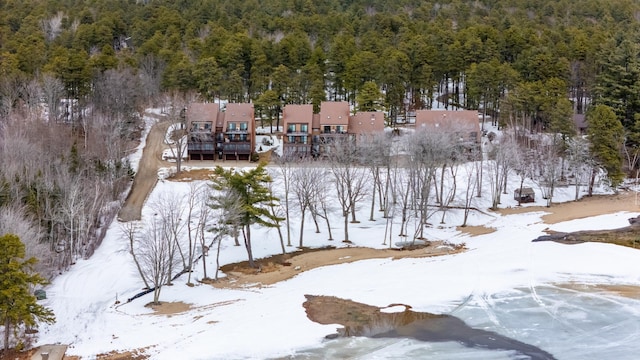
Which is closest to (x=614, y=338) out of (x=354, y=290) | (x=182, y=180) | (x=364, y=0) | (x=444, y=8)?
(x=354, y=290)

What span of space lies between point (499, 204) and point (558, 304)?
20861 mm

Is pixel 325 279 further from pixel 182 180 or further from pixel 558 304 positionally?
pixel 182 180

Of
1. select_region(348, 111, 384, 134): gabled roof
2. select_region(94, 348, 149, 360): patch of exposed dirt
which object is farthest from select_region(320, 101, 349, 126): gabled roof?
select_region(94, 348, 149, 360): patch of exposed dirt

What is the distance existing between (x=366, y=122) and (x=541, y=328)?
3289 cm

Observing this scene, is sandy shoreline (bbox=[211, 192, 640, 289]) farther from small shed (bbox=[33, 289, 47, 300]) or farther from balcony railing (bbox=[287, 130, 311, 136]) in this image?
balcony railing (bbox=[287, 130, 311, 136])

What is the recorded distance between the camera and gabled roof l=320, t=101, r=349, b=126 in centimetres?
5694

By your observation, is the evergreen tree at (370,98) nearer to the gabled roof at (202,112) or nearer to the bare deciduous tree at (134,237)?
the gabled roof at (202,112)

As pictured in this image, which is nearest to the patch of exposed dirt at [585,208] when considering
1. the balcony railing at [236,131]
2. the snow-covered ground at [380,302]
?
the snow-covered ground at [380,302]

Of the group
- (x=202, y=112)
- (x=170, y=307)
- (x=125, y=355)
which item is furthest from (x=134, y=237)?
(x=202, y=112)

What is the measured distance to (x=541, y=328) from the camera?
27375mm

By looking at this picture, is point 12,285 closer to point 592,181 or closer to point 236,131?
point 236,131

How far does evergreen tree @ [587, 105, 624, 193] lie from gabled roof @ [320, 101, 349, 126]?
827 inches

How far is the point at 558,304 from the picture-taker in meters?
29.8

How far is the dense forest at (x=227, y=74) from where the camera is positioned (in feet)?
137
